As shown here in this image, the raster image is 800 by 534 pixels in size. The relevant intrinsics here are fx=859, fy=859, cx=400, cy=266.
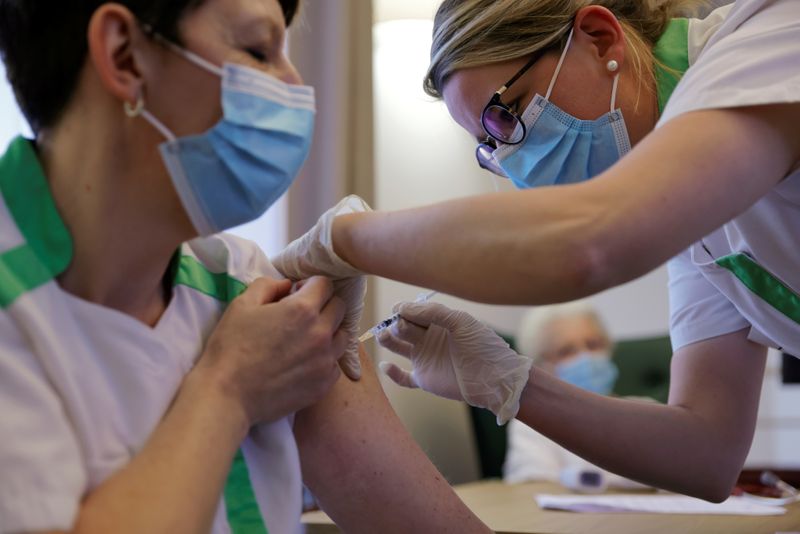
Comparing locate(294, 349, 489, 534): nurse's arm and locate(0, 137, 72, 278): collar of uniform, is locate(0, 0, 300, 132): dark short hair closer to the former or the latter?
locate(0, 137, 72, 278): collar of uniform

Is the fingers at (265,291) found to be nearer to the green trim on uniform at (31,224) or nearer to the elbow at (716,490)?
the green trim on uniform at (31,224)

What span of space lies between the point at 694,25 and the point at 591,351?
8.26 ft

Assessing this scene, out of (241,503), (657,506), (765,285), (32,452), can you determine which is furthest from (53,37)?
(657,506)

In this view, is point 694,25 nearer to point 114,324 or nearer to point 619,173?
point 619,173

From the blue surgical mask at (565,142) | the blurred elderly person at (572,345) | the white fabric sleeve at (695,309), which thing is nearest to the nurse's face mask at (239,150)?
the blue surgical mask at (565,142)

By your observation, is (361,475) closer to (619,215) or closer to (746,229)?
(619,215)

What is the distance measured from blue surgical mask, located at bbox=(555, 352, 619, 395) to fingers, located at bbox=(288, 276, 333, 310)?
8.91 ft

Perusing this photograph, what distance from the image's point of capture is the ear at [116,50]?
38.3 inches

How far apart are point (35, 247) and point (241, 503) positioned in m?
0.40

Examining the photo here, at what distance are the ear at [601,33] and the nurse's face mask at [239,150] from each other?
24.1 inches

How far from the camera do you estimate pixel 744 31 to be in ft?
3.73

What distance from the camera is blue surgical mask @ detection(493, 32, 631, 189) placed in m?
1.47

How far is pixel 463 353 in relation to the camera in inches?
57.2

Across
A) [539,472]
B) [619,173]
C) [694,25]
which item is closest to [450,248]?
[619,173]
